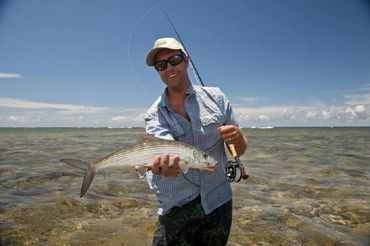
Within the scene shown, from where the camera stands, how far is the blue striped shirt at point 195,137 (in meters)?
3.46

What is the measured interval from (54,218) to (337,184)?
887 centimetres

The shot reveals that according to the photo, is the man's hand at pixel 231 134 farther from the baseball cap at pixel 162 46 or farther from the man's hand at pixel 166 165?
the baseball cap at pixel 162 46

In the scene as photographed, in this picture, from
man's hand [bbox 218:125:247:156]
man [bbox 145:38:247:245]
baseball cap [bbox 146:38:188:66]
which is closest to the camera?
man's hand [bbox 218:125:247:156]

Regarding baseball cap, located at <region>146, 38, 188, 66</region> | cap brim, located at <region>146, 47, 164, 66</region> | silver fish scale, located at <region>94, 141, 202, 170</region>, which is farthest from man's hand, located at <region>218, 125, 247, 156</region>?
cap brim, located at <region>146, 47, 164, 66</region>

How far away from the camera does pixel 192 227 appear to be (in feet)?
11.5

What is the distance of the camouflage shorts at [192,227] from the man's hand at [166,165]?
0.49 meters

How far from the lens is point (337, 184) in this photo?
424 inches

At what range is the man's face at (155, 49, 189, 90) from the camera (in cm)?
360

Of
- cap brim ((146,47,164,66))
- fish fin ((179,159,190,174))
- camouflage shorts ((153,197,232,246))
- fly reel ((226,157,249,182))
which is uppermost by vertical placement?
cap brim ((146,47,164,66))

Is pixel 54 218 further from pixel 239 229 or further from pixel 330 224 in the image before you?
pixel 330 224

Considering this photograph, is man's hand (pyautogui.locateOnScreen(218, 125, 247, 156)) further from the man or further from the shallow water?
the shallow water

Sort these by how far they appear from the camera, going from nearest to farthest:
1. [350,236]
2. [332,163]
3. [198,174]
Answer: [198,174]
[350,236]
[332,163]

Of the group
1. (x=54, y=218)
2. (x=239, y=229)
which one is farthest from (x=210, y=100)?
(x=54, y=218)

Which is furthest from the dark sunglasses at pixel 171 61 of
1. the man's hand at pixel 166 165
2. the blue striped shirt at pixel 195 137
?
the man's hand at pixel 166 165
